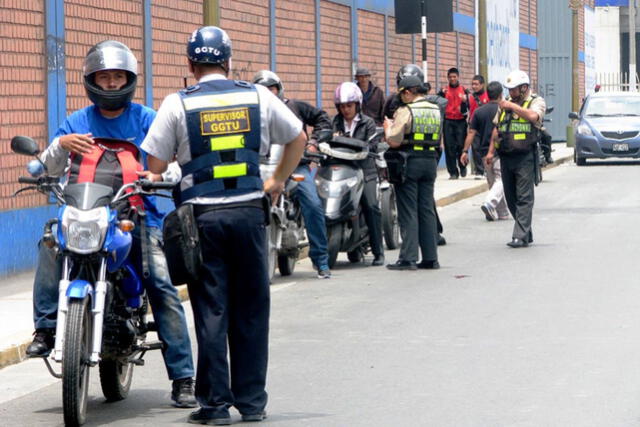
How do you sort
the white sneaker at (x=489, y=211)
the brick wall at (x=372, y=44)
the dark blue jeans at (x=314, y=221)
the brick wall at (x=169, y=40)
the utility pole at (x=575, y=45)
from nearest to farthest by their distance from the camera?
the dark blue jeans at (x=314, y=221) < the brick wall at (x=169, y=40) < the white sneaker at (x=489, y=211) < the brick wall at (x=372, y=44) < the utility pole at (x=575, y=45)

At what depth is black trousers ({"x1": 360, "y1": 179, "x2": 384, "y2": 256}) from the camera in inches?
556

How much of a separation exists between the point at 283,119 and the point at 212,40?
510mm

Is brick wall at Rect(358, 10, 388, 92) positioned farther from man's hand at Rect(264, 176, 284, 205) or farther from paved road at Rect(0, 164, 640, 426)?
man's hand at Rect(264, 176, 284, 205)

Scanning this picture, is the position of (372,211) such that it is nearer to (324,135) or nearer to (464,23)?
(324,135)

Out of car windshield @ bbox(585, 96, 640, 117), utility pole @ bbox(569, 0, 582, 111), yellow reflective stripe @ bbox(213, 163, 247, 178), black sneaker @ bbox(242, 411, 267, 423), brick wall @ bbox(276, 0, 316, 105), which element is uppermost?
utility pole @ bbox(569, 0, 582, 111)

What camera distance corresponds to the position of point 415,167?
1365 cm

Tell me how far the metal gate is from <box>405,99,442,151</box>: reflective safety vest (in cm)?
3366

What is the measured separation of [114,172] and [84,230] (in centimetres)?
57

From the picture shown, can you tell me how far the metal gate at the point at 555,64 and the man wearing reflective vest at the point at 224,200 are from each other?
40360mm

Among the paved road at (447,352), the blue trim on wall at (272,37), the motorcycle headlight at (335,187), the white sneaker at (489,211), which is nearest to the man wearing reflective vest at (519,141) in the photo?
the paved road at (447,352)

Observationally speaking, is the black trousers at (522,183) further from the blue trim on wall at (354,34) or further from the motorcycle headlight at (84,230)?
the blue trim on wall at (354,34)

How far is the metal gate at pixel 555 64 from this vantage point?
154 feet

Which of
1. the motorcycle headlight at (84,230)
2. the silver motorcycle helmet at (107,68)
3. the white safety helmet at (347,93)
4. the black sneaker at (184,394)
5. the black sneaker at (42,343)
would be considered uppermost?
the white safety helmet at (347,93)

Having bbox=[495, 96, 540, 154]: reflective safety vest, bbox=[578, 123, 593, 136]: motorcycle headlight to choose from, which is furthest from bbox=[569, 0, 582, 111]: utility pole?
bbox=[495, 96, 540, 154]: reflective safety vest
